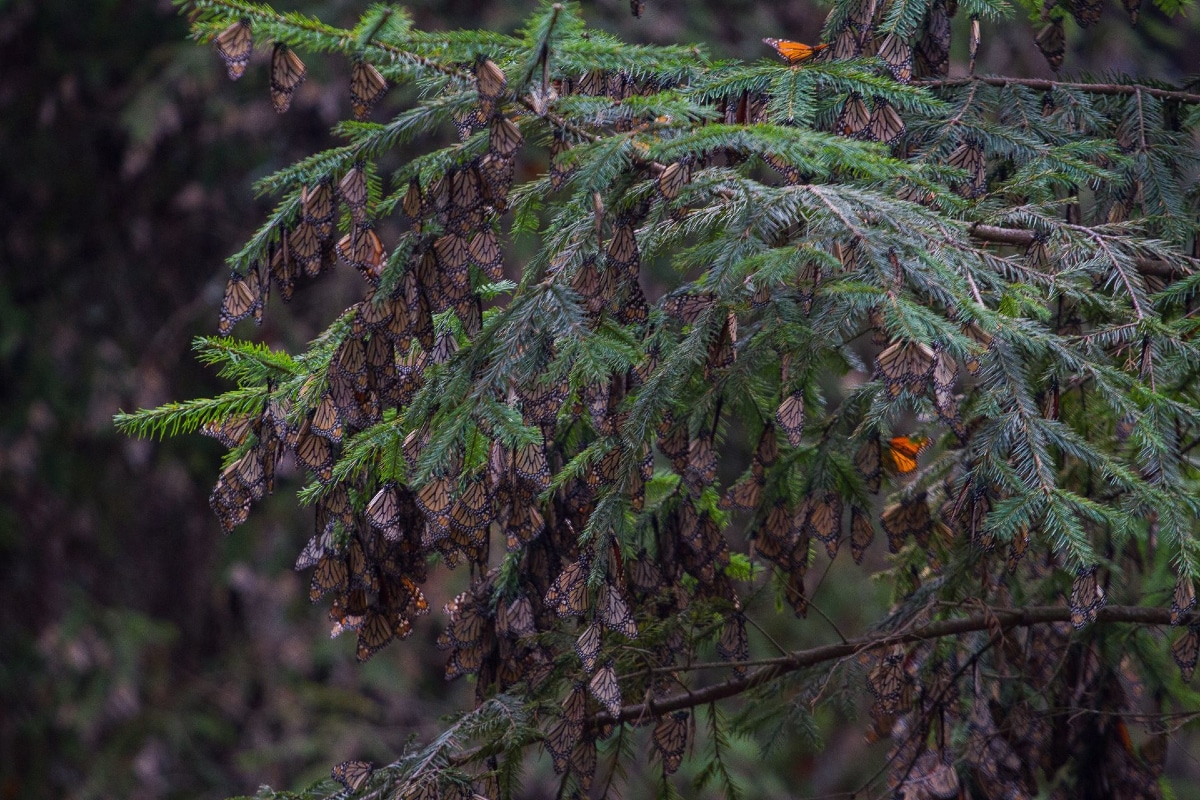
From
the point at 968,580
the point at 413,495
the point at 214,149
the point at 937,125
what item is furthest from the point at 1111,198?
the point at 214,149

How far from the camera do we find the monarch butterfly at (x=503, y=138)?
1.55m

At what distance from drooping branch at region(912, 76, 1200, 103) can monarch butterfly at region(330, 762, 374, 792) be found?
165 centimetres

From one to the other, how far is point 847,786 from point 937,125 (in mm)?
6692

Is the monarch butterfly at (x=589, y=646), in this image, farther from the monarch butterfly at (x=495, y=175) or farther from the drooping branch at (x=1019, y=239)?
the drooping branch at (x=1019, y=239)

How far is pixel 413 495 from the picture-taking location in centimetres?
176

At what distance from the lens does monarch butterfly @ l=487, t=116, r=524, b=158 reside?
5.08 feet

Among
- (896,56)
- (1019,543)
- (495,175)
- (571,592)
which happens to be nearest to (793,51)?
(896,56)

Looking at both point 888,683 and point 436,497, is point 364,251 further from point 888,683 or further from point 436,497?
point 888,683

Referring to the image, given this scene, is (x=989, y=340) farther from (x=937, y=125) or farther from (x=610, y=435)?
(x=937, y=125)

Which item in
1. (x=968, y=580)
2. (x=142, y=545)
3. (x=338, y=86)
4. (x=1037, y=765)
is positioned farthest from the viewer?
(x=142, y=545)

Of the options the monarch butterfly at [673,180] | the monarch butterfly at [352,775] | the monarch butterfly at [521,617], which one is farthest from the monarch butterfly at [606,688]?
the monarch butterfly at [673,180]

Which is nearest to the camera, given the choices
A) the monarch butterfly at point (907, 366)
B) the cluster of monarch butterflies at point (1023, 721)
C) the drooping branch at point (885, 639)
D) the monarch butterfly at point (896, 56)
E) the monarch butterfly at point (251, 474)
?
the monarch butterfly at point (907, 366)

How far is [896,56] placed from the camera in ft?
6.20

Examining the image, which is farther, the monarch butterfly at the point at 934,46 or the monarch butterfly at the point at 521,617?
the monarch butterfly at the point at 934,46
